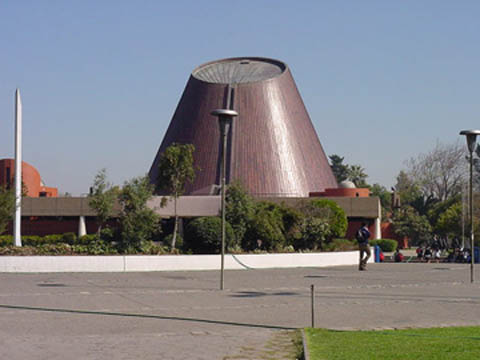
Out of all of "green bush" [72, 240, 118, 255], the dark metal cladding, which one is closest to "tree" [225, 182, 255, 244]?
"green bush" [72, 240, 118, 255]

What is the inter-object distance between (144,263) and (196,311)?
8705 millimetres

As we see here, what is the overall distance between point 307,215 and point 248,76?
22440 millimetres

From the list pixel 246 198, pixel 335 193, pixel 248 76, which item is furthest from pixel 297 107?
pixel 246 198

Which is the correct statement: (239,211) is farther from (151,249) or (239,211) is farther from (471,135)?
(471,135)

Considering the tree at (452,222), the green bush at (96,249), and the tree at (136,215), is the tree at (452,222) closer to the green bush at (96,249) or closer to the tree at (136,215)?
the tree at (136,215)

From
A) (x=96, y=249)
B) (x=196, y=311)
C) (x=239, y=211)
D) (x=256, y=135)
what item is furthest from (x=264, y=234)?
(x=256, y=135)

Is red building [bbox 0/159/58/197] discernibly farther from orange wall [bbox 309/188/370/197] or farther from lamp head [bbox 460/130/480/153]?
lamp head [bbox 460/130/480/153]

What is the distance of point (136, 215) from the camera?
20328 mm

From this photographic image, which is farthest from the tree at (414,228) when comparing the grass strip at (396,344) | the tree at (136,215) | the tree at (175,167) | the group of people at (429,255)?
the grass strip at (396,344)

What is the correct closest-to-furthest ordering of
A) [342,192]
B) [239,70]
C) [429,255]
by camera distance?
[429,255], [342,192], [239,70]

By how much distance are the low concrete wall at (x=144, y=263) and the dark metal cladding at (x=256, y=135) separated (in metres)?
20.0

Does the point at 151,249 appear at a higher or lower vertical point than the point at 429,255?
higher

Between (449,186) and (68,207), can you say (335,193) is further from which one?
(449,186)

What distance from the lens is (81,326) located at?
7.70 m
